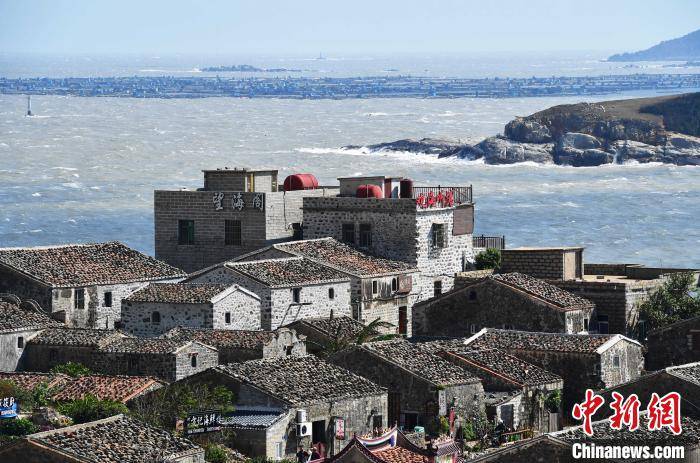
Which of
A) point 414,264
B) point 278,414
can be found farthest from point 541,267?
point 278,414

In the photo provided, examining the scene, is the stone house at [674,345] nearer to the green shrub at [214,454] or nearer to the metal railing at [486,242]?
the metal railing at [486,242]

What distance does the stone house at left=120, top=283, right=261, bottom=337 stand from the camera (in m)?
44.2

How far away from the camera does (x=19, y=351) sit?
42438mm

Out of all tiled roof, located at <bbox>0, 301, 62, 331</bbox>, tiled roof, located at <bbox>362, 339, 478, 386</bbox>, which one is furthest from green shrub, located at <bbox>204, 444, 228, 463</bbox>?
tiled roof, located at <bbox>0, 301, 62, 331</bbox>

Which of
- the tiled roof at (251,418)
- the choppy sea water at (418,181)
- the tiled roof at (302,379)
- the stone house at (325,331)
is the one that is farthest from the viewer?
the choppy sea water at (418,181)

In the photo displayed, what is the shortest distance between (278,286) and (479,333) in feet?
16.6

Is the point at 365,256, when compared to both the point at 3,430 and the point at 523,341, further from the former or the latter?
the point at 3,430

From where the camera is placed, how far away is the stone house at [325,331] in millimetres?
43625

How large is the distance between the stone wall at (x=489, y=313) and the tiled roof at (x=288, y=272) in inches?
88.2

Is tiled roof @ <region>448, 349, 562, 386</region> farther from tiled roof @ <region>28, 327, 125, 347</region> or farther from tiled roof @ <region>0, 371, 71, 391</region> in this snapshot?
tiled roof @ <region>0, 371, 71, 391</region>

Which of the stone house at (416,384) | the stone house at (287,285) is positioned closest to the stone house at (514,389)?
the stone house at (416,384)

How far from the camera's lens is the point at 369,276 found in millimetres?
49250

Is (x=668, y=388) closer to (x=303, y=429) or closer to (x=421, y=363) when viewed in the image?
(x=421, y=363)

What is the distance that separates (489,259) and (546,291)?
20.5 ft
